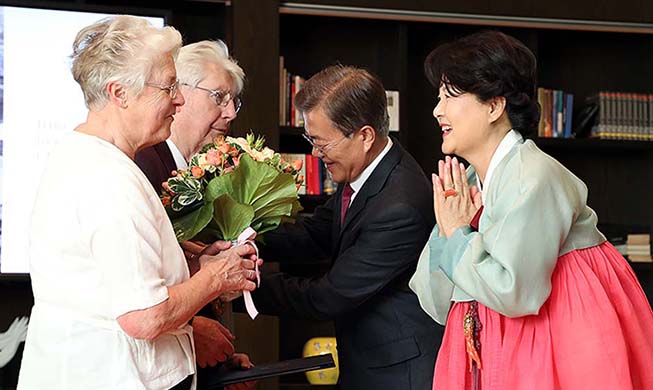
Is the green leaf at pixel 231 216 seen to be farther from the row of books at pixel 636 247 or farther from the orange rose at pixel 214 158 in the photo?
the row of books at pixel 636 247

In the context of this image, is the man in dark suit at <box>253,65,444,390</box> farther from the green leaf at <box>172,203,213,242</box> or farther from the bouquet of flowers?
the green leaf at <box>172,203,213,242</box>

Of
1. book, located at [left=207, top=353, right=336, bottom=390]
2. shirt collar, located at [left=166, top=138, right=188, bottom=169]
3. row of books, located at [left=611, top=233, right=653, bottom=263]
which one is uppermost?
shirt collar, located at [left=166, top=138, right=188, bottom=169]

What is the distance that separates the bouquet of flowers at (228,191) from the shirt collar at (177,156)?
0.20 m

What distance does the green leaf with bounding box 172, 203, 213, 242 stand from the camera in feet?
8.25

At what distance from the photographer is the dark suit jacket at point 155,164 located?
2.68m

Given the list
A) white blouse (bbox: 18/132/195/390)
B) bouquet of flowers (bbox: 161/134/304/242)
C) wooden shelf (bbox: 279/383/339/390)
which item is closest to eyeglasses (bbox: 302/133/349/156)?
bouquet of flowers (bbox: 161/134/304/242)

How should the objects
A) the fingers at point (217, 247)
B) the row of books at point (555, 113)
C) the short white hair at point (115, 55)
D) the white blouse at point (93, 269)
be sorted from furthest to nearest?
the row of books at point (555, 113), the fingers at point (217, 247), the short white hair at point (115, 55), the white blouse at point (93, 269)

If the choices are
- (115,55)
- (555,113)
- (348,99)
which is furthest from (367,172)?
(555,113)

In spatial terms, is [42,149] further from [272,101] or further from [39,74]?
[272,101]

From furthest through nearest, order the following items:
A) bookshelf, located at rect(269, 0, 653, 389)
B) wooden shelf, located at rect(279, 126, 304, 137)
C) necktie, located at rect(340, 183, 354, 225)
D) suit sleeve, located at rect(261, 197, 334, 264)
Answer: bookshelf, located at rect(269, 0, 653, 389), wooden shelf, located at rect(279, 126, 304, 137), suit sleeve, located at rect(261, 197, 334, 264), necktie, located at rect(340, 183, 354, 225)

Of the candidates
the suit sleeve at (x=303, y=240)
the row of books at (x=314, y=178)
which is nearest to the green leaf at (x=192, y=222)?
the suit sleeve at (x=303, y=240)

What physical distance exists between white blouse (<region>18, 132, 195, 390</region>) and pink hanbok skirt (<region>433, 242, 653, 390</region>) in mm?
813

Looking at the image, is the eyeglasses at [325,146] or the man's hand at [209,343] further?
the eyeglasses at [325,146]

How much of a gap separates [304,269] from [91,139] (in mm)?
3290
